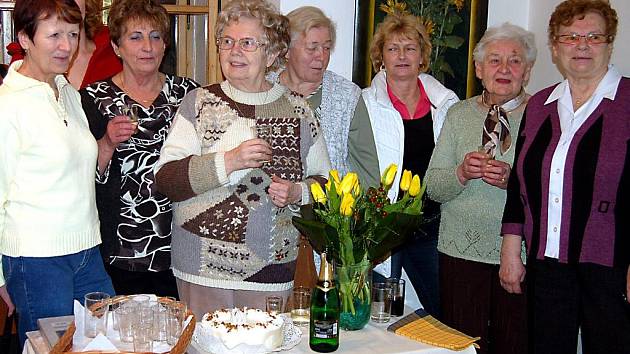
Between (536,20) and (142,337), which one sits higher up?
(536,20)

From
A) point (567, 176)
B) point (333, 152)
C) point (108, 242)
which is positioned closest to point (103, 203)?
point (108, 242)

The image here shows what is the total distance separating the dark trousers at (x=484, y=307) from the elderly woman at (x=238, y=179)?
76 cm

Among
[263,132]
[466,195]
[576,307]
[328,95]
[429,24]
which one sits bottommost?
[576,307]

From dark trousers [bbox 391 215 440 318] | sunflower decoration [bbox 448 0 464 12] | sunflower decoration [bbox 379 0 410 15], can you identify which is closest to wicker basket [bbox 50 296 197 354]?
dark trousers [bbox 391 215 440 318]

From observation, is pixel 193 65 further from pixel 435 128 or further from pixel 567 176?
pixel 567 176

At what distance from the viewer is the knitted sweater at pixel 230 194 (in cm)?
231

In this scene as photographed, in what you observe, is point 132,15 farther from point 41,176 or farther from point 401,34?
point 401,34

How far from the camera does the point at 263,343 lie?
5.89ft

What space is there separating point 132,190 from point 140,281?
34 centimetres

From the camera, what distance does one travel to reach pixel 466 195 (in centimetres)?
284

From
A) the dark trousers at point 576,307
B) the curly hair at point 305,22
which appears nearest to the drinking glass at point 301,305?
the dark trousers at point 576,307

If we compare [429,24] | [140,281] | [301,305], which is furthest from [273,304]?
[429,24]

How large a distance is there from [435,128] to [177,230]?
3.97 ft

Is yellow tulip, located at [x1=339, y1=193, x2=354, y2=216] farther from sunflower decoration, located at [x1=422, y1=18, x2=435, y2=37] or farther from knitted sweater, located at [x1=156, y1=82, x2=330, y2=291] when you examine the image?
sunflower decoration, located at [x1=422, y1=18, x2=435, y2=37]
